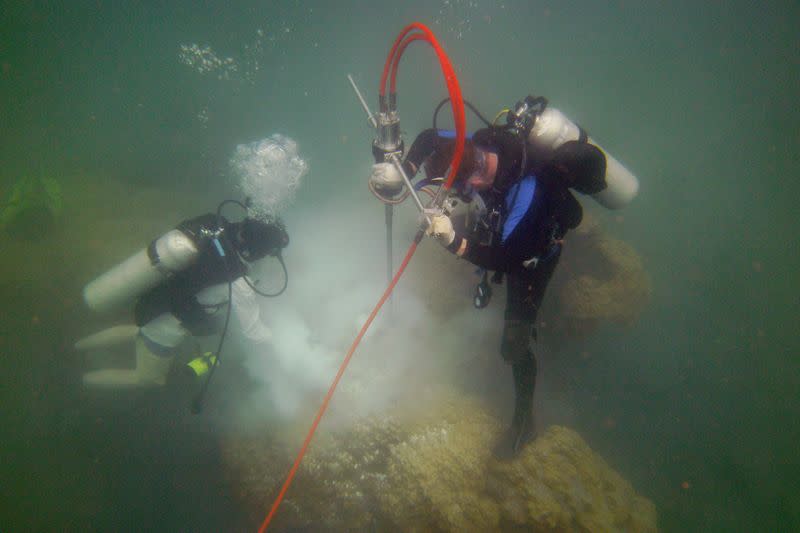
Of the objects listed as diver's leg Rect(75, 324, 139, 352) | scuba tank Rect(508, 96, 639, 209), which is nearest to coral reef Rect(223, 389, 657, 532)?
diver's leg Rect(75, 324, 139, 352)

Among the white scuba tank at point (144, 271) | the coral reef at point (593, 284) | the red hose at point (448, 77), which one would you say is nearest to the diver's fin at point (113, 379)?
the white scuba tank at point (144, 271)

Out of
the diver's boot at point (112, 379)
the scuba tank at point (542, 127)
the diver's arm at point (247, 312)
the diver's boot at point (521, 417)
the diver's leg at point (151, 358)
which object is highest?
the scuba tank at point (542, 127)

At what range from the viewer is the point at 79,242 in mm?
7938

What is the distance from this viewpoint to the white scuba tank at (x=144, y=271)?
380 cm

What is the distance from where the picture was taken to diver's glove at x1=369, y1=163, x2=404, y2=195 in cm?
272

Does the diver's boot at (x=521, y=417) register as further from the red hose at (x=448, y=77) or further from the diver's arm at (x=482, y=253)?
the red hose at (x=448, y=77)

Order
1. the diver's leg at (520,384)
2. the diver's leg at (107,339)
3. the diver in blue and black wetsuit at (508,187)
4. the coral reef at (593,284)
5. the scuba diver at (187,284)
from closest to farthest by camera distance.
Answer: the diver in blue and black wetsuit at (508,187) → the diver's leg at (520,384) → the scuba diver at (187,284) → the diver's leg at (107,339) → the coral reef at (593,284)

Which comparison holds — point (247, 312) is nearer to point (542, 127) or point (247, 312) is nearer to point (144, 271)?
point (144, 271)

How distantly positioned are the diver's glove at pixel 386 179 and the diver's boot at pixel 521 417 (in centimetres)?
246

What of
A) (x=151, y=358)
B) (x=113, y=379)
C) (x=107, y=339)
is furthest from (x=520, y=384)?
(x=107, y=339)

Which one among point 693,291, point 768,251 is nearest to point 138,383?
point 693,291

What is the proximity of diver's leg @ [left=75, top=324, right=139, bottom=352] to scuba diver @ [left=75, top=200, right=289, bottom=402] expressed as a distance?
637mm

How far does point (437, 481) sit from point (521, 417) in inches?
48.1

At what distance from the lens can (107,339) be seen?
509cm
